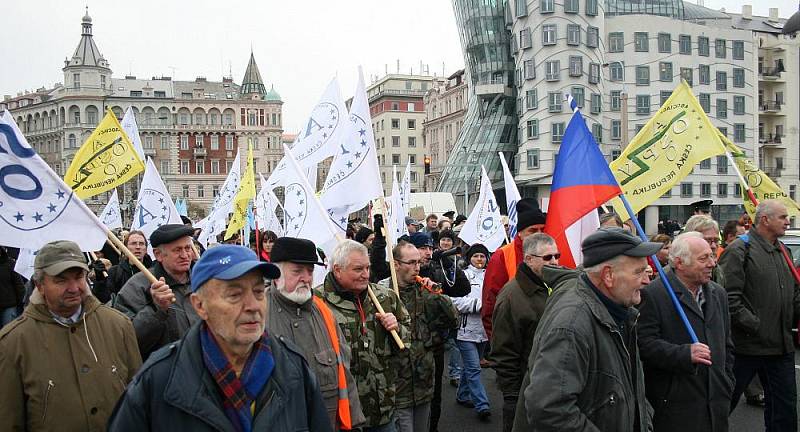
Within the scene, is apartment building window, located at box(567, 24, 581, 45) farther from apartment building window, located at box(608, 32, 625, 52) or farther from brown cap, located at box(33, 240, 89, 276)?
brown cap, located at box(33, 240, 89, 276)

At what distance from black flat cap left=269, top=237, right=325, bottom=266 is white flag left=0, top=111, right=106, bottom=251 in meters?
1.28

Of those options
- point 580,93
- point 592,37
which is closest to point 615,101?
point 580,93

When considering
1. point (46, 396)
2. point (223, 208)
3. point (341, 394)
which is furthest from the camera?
point (223, 208)

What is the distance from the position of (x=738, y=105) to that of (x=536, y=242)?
6189 centimetres

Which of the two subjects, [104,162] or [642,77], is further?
[642,77]

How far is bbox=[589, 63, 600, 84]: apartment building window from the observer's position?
5616cm

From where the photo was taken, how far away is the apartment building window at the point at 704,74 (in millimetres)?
59344

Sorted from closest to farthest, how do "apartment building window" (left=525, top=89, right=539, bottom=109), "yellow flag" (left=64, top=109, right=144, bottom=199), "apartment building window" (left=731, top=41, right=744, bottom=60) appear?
"yellow flag" (left=64, top=109, right=144, bottom=199), "apartment building window" (left=525, top=89, right=539, bottom=109), "apartment building window" (left=731, top=41, right=744, bottom=60)

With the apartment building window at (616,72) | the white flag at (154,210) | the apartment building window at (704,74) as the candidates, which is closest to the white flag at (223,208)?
the white flag at (154,210)

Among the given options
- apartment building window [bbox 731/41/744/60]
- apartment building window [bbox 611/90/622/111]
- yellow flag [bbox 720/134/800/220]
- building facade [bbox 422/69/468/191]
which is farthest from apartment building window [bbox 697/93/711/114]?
yellow flag [bbox 720/134/800/220]

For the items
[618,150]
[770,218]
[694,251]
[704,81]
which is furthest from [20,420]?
[704,81]

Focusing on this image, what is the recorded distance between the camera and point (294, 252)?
4234mm

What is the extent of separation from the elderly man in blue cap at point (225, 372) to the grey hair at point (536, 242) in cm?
278

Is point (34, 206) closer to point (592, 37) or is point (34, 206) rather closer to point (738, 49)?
point (592, 37)
